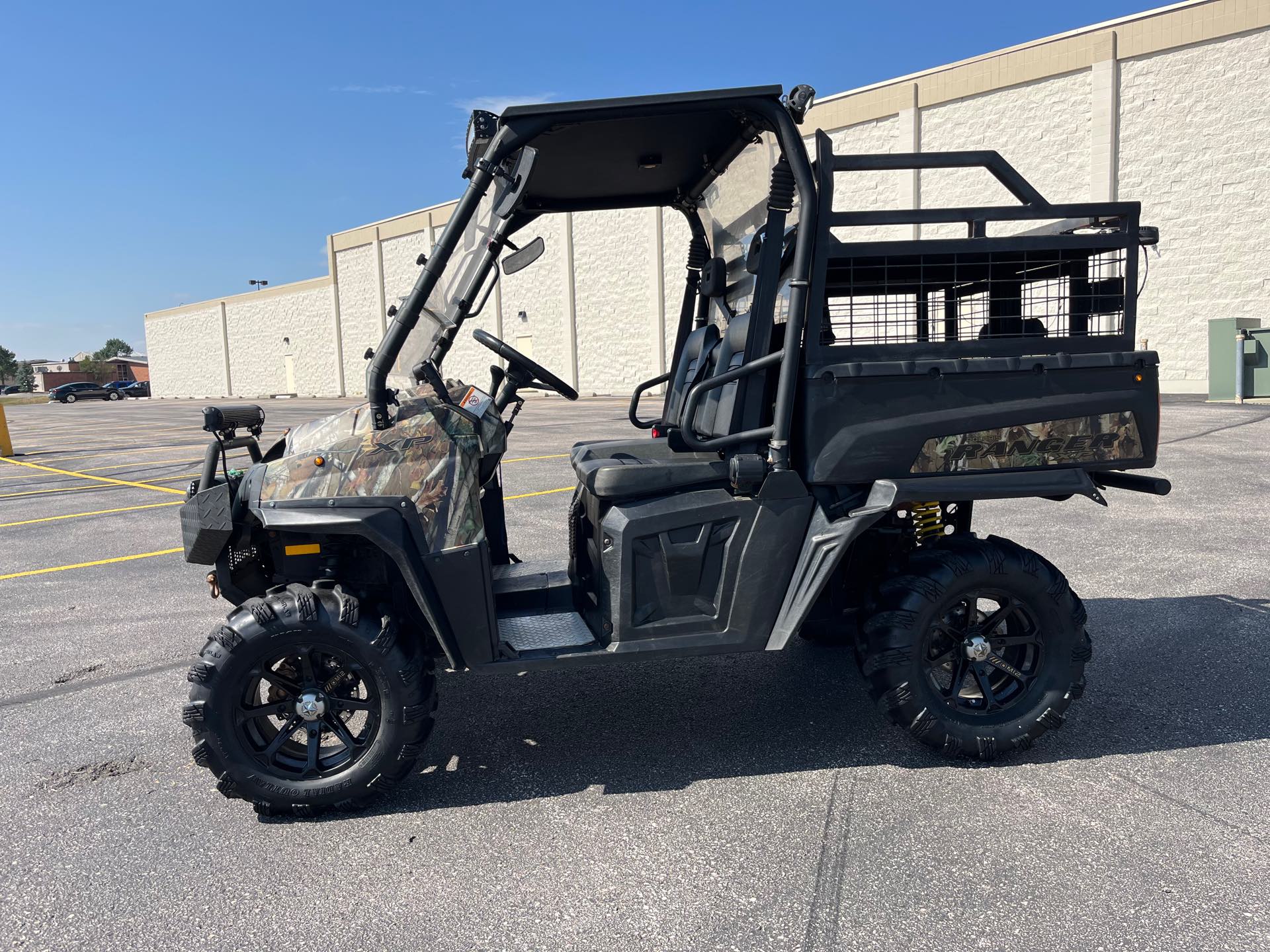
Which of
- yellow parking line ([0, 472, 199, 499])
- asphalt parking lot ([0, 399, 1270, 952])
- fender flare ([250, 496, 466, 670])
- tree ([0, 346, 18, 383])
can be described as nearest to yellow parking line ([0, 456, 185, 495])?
yellow parking line ([0, 472, 199, 499])

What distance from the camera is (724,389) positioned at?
351 centimetres

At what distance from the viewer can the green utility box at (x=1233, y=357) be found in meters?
18.0

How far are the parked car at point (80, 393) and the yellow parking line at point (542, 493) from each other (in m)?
56.0

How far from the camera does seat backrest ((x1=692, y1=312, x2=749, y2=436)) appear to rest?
338 centimetres

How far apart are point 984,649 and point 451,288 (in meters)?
2.36

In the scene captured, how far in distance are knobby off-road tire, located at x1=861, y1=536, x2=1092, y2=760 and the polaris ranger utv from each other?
0.03ft

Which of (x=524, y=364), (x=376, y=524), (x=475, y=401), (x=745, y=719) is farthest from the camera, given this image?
(x=745, y=719)

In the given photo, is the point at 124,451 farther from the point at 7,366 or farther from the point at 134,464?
the point at 7,366

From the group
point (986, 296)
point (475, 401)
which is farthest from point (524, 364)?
point (986, 296)

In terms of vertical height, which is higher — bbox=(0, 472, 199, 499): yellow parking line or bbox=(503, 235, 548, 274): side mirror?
bbox=(503, 235, 548, 274): side mirror

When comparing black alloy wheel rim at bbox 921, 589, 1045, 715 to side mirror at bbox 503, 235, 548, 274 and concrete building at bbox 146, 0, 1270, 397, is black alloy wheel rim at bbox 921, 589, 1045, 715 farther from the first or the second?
concrete building at bbox 146, 0, 1270, 397

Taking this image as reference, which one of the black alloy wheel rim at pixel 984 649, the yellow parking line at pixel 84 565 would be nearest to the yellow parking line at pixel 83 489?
the yellow parking line at pixel 84 565

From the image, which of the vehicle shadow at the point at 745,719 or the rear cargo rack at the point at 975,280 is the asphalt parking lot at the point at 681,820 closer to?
the vehicle shadow at the point at 745,719

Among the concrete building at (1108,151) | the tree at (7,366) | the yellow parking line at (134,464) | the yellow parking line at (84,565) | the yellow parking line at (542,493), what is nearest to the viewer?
the yellow parking line at (84,565)
